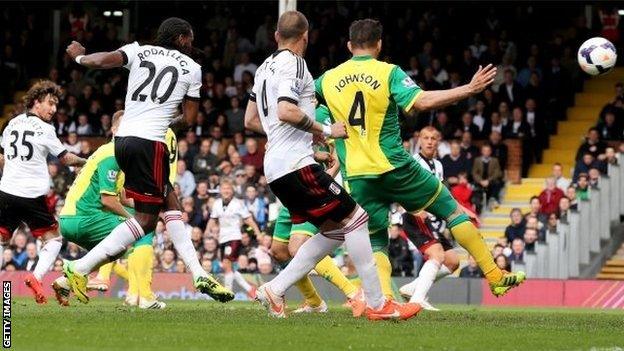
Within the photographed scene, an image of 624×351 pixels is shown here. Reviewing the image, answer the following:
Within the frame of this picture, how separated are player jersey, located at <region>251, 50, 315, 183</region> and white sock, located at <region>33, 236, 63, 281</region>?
4.72 m

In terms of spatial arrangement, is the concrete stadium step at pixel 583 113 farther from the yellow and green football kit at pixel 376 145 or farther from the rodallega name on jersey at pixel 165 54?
the rodallega name on jersey at pixel 165 54

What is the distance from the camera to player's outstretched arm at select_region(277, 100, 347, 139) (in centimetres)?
1330

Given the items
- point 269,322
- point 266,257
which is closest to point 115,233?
point 269,322

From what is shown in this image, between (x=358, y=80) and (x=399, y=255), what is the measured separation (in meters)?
13.2

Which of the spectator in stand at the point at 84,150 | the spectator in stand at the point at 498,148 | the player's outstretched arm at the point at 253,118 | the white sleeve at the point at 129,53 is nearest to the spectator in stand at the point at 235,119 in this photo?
the spectator in stand at the point at 84,150

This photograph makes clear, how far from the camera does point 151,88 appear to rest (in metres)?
14.8

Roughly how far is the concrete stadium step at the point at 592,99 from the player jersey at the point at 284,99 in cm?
1991

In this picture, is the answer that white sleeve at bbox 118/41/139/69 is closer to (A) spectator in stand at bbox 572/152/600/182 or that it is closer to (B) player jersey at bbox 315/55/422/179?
(B) player jersey at bbox 315/55/422/179

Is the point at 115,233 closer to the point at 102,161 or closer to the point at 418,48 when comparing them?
the point at 102,161

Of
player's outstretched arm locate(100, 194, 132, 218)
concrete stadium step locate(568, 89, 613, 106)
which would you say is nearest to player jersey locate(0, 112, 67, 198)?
player's outstretched arm locate(100, 194, 132, 218)

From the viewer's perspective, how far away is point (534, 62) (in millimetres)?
32438

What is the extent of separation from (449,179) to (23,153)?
472 inches

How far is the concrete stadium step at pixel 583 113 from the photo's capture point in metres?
32.6

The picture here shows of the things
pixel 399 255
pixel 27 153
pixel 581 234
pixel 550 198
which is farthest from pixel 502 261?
pixel 27 153
